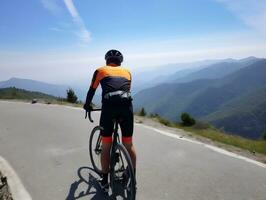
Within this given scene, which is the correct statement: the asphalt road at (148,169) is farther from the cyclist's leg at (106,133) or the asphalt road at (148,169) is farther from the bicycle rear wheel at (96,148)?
the cyclist's leg at (106,133)

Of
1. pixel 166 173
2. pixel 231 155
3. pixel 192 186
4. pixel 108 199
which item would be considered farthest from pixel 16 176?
pixel 231 155

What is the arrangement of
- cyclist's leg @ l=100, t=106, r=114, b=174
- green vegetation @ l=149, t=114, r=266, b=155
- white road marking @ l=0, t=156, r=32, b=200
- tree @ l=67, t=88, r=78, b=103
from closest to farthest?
cyclist's leg @ l=100, t=106, r=114, b=174 < white road marking @ l=0, t=156, r=32, b=200 < green vegetation @ l=149, t=114, r=266, b=155 < tree @ l=67, t=88, r=78, b=103

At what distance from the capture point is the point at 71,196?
17.0 ft

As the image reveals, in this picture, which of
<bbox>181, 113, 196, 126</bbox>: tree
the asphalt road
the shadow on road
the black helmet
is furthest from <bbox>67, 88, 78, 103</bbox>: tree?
the black helmet

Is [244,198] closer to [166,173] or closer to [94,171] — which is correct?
[166,173]

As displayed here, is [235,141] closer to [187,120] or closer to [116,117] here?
[116,117]

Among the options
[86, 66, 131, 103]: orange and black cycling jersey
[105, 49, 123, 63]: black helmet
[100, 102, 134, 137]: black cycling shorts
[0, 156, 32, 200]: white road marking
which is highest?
[105, 49, 123, 63]: black helmet

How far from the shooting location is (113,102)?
4.76m

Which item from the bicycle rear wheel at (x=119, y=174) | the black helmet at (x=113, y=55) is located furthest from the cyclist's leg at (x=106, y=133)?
the black helmet at (x=113, y=55)

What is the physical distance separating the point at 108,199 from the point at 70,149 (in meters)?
3.59

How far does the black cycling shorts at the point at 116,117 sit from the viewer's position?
4.79m

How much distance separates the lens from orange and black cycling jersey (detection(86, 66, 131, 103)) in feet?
16.0

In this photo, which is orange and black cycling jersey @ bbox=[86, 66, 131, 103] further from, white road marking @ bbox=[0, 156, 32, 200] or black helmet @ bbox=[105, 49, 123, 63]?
white road marking @ bbox=[0, 156, 32, 200]

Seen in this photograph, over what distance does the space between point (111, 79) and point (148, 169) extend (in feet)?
8.02
